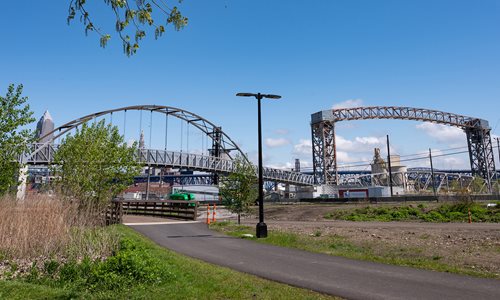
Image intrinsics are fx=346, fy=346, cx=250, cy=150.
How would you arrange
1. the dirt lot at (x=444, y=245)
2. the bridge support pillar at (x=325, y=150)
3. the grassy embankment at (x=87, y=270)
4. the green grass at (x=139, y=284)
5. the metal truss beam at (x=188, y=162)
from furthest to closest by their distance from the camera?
the bridge support pillar at (x=325, y=150), the metal truss beam at (x=188, y=162), the dirt lot at (x=444, y=245), the grassy embankment at (x=87, y=270), the green grass at (x=139, y=284)

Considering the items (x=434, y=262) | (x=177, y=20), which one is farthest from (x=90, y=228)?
(x=434, y=262)

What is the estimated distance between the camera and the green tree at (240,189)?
25.1 m

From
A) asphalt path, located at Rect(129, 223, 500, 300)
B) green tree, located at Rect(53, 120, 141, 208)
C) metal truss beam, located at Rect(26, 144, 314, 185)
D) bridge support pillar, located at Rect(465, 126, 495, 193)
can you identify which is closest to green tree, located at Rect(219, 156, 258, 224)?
green tree, located at Rect(53, 120, 141, 208)

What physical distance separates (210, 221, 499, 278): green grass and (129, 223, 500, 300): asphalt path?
0.64m

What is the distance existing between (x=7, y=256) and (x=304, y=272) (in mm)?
8382

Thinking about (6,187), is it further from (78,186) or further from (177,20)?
(177,20)

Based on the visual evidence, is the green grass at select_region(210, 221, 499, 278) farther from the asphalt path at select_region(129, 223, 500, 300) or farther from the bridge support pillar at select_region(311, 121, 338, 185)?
the bridge support pillar at select_region(311, 121, 338, 185)

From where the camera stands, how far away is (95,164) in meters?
20.0

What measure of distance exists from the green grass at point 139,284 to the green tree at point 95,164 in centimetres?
823

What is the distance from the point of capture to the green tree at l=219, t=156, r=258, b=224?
25.1 m

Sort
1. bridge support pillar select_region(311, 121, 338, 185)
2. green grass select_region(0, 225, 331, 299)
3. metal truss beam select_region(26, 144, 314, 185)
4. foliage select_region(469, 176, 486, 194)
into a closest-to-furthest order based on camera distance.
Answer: green grass select_region(0, 225, 331, 299)
foliage select_region(469, 176, 486, 194)
metal truss beam select_region(26, 144, 314, 185)
bridge support pillar select_region(311, 121, 338, 185)

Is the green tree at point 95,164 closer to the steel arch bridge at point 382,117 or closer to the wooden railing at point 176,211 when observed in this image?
the wooden railing at point 176,211

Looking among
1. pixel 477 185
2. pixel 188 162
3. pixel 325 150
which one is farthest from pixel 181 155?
pixel 477 185

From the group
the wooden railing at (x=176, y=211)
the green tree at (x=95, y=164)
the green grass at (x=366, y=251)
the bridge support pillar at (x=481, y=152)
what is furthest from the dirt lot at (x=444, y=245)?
the bridge support pillar at (x=481, y=152)
